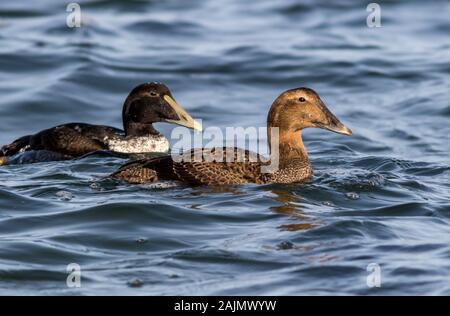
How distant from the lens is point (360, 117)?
17.2m

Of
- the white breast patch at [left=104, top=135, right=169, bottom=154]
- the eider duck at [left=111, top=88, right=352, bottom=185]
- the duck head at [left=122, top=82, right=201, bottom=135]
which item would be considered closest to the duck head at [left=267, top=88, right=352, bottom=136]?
the eider duck at [left=111, top=88, right=352, bottom=185]

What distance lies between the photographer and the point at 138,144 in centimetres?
1411

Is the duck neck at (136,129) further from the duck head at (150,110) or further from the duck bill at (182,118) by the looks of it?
the duck bill at (182,118)

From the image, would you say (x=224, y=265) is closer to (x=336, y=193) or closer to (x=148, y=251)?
(x=148, y=251)

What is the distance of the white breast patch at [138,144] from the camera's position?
1395 centimetres

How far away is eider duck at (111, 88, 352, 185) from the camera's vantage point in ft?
36.9

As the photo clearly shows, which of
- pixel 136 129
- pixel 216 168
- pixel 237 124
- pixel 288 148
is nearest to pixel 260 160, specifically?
pixel 288 148

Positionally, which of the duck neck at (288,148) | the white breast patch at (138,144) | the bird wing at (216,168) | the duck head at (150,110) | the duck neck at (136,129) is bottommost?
the bird wing at (216,168)

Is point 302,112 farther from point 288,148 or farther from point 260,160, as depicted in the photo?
point 260,160

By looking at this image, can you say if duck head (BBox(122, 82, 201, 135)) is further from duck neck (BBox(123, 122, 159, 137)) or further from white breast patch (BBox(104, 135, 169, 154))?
white breast patch (BBox(104, 135, 169, 154))

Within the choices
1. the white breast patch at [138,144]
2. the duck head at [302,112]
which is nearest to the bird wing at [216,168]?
the duck head at [302,112]

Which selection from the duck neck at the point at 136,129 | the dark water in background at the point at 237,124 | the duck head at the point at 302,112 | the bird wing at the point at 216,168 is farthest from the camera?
the duck neck at the point at 136,129

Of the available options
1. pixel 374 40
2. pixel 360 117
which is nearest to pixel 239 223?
pixel 360 117

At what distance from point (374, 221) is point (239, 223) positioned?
129cm
